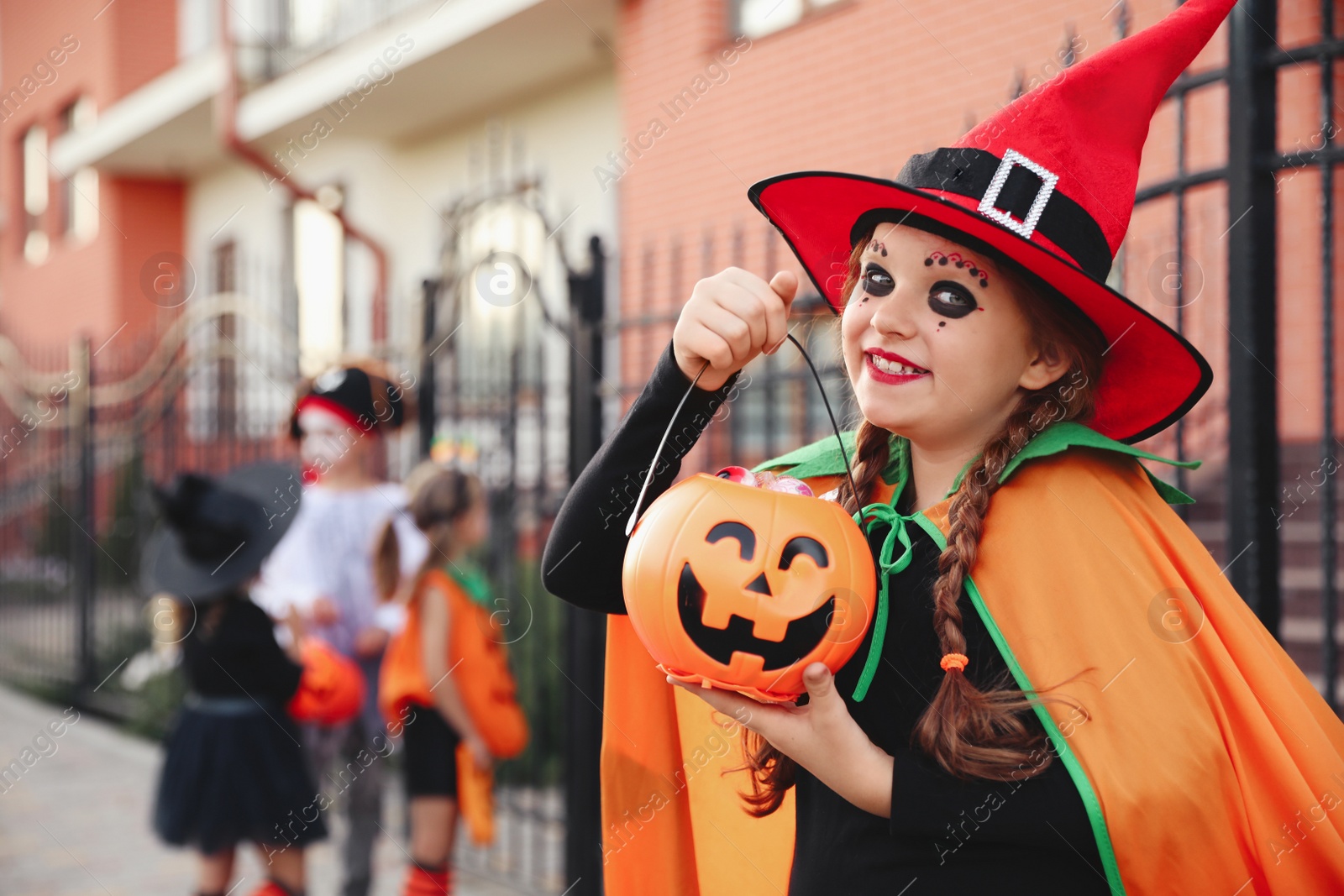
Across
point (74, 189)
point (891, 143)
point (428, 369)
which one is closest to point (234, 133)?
point (74, 189)

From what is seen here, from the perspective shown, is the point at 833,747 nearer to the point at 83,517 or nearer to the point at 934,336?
the point at 934,336

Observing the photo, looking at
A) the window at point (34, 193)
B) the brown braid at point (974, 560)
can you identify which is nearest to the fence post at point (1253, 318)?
the brown braid at point (974, 560)

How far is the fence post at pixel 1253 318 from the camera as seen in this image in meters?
2.76

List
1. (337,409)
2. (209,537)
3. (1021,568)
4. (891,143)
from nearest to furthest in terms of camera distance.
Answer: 1. (1021,568)
2. (209,537)
3. (337,409)
4. (891,143)

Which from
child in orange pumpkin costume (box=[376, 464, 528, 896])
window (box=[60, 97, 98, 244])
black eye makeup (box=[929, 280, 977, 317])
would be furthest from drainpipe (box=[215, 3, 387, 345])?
black eye makeup (box=[929, 280, 977, 317])

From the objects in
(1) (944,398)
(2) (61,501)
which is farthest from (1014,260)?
(2) (61,501)

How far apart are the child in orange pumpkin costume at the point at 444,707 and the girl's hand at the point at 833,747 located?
257cm

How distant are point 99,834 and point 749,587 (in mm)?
5445

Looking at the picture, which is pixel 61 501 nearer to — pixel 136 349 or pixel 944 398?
pixel 136 349

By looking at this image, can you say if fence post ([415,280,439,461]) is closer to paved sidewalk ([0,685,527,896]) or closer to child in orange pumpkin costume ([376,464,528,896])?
child in orange pumpkin costume ([376,464,528,896])

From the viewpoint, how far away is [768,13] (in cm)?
816

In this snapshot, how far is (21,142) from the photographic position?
18.9 metres

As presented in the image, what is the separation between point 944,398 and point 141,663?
8.66m

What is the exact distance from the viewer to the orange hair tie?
61.9 inches
